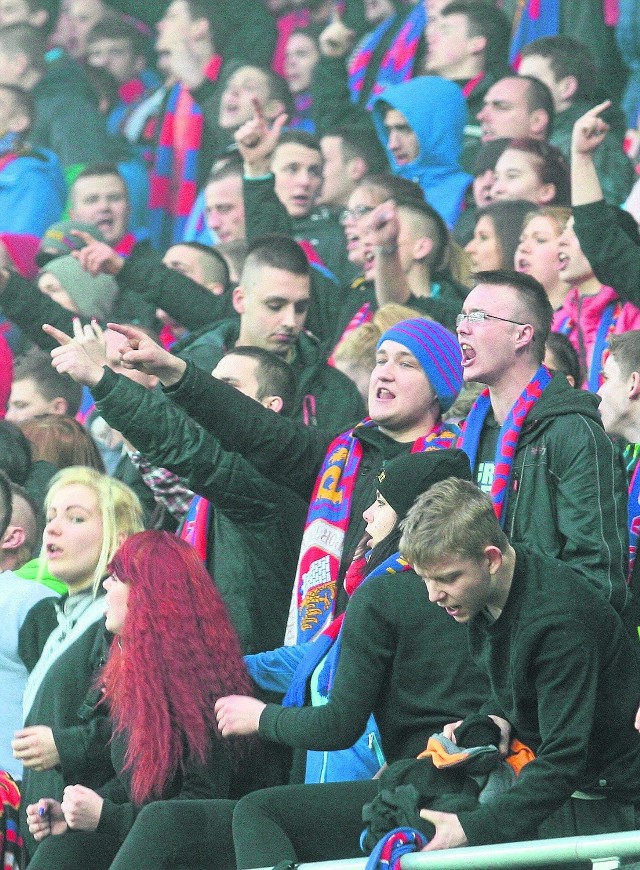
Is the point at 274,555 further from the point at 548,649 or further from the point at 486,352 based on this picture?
the point at 548,649

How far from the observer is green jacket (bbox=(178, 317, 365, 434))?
7.21 metres

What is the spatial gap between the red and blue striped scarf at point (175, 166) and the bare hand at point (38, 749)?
6.91 meters

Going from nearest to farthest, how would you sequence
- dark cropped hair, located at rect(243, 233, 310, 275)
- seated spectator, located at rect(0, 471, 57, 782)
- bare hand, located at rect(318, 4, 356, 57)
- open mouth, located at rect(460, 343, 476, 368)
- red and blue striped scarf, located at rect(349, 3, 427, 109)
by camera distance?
open mouth, located at rect(460, 343, 476, 368), seated spectator, located at rect(0, 471, 57, 782), dark cropped hair, located at rect(243, 233, 310, 275), red and blue striped scarf, located at rect(349, 3, 427, 109), bare hand, located at rect(318, 4, 356, 57)

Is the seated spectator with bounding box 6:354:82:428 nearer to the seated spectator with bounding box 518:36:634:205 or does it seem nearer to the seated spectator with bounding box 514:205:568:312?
the seated spectator with bounding box 514:205:568:312

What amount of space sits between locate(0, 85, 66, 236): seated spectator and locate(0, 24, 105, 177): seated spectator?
1.79 feet

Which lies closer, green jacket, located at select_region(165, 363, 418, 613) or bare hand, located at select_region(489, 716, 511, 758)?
bare hand, located at select_region(489, 716, 511, 758)

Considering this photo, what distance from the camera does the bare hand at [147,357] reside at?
555 cm

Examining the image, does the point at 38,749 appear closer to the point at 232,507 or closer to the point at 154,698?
the point at 154,698

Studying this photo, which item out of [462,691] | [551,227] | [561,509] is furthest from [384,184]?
[462,691]

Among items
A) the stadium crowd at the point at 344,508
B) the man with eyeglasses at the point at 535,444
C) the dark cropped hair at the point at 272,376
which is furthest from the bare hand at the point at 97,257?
the man with eyeglasses at the point at 535,444

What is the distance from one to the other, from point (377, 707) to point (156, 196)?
315 inches

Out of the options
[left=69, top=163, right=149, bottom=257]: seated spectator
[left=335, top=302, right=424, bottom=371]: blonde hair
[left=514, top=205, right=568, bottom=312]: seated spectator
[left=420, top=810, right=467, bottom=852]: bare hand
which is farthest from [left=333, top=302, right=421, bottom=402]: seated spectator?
[left=69, top=163, right=149, bottom=257]: seated spectator

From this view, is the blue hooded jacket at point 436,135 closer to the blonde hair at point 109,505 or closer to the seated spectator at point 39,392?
the seated spectator at point 39,392

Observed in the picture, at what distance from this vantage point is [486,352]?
5.45 m
